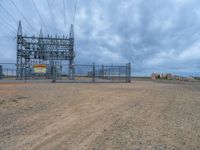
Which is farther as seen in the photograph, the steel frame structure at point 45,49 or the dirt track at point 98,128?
the steel frame structure at point 45,49

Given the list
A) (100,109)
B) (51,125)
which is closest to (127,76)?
(100,109)

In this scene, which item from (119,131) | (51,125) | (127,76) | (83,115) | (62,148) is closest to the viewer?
(62,148)

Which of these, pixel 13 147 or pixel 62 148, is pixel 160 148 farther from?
pixel 13 147

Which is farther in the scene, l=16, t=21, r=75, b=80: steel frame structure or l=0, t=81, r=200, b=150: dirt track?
l=16, t=21, r=75, b=80: steel frame structure

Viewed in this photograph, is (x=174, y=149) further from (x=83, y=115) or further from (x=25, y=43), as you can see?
(x=25, y=43)

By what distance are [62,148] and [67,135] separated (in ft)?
2.96

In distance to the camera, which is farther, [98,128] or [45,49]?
[45,49]

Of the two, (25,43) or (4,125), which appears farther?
(25,43)

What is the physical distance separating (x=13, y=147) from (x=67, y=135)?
4.01 feet

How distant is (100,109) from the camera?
360 inches

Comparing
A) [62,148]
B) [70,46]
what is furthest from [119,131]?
[70,46]

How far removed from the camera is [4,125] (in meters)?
6.81

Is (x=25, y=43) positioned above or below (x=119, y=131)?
above

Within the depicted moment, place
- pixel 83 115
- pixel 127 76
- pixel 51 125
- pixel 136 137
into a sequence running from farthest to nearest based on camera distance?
pixel 127 76 < pixel 83 115 < pixel 51 125 < pixel 136 137
